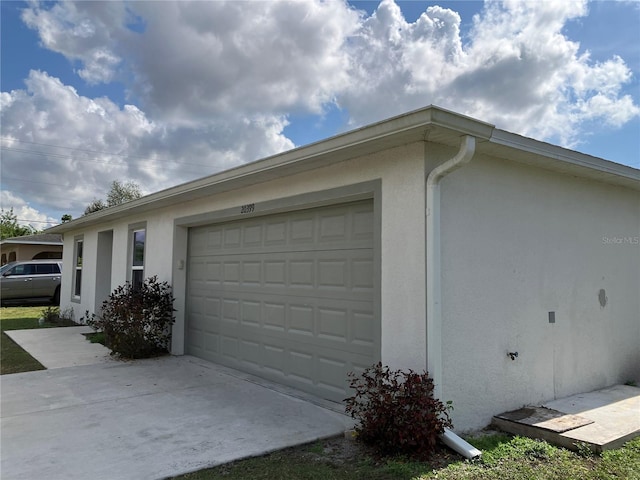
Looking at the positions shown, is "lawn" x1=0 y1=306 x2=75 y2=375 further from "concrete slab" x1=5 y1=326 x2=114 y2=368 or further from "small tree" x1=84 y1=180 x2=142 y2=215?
"small tree" x1=84 y1=180 x2=142 y2=215

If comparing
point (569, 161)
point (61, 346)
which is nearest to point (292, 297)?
point (569, 161)

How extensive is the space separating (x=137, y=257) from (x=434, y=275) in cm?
794

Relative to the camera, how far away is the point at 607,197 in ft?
20.9

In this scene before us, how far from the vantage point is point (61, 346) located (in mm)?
9172

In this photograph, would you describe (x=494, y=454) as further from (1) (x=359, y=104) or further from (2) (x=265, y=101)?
(2) (x=265, y=101)

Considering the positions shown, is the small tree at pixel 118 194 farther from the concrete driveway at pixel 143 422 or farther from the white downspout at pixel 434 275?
the white downspout at pixel 434 275

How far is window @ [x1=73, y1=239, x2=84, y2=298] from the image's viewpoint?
45.3ft

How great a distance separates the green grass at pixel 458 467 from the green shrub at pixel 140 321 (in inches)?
195

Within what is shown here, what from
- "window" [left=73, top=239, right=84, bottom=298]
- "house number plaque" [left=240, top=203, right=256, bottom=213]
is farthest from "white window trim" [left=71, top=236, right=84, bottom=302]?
"house number plaque" [left=240, top=203, right=256, bottom=213]

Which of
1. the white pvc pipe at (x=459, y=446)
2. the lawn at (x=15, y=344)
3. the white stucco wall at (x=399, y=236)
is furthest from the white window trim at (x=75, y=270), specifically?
the white pvc pipe at (x=459, y=446)

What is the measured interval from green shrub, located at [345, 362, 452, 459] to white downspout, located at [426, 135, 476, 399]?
7.3 inches

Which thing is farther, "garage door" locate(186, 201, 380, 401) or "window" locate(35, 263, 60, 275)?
"window" locate(35, 263, 60, 275)

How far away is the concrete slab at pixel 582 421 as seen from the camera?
13.0 feet

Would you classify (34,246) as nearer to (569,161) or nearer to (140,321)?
(140,321)
